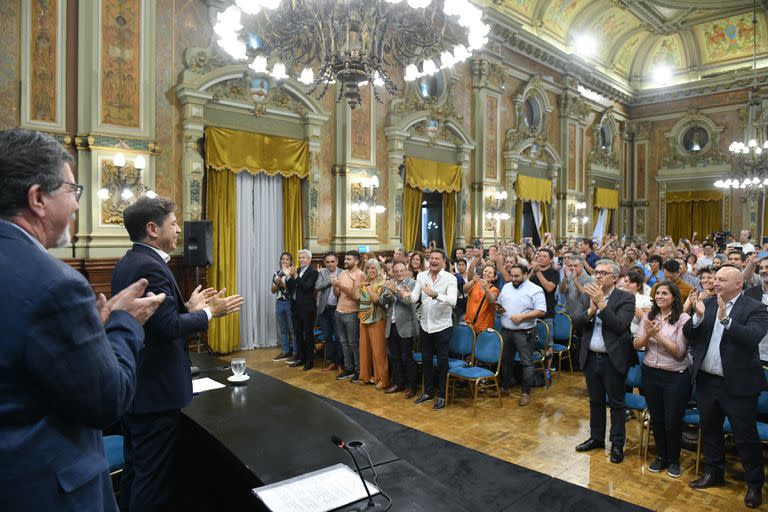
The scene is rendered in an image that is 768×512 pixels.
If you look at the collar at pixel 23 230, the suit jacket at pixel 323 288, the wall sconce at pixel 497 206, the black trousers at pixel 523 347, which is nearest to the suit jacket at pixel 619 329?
the black trousers at pixel 523 347

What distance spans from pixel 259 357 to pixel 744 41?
17717 millimetres

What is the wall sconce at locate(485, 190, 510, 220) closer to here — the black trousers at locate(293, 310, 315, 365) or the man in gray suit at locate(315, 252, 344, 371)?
the man in gray suit at locate(315, 252, 344, 371)

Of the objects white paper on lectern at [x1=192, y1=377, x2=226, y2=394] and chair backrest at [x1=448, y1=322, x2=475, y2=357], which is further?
chair backrest at [x1=448, y1=322, x2=475, y2=357]

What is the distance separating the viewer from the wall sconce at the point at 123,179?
6.55 m

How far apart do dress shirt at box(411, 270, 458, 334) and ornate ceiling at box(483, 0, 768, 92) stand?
9421 mm

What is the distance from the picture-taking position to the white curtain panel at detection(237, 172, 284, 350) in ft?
26.8

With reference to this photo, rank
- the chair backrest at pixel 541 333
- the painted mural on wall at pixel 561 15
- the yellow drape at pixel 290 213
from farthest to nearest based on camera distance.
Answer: the painted mural on wall at pixel 561 15 < the yellow drape at pixel 290 213 < the chair backrest at pixel 541 333

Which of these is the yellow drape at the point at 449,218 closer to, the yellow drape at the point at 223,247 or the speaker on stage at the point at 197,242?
the yellow drape at the point at 223,247

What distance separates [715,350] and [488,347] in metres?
2.25

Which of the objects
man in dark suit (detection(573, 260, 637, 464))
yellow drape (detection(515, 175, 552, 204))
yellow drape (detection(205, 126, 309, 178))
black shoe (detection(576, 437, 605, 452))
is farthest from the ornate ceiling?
black shoe (detection(576, 437, 605, 452))

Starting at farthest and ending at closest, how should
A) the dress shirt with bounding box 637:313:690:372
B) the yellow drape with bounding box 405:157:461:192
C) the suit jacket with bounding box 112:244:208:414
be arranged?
the yellow drape with bounding box 405:157:461:192 < the dress shirt with bounding box 637:313:690:372 < the suit jacket with bounding box 112:244:208:414

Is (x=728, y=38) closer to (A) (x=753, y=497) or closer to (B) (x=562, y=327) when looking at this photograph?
(B) (x=562, y=327)

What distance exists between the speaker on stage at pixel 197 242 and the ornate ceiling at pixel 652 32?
378 inches

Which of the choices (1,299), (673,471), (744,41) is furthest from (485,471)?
(744,41)
